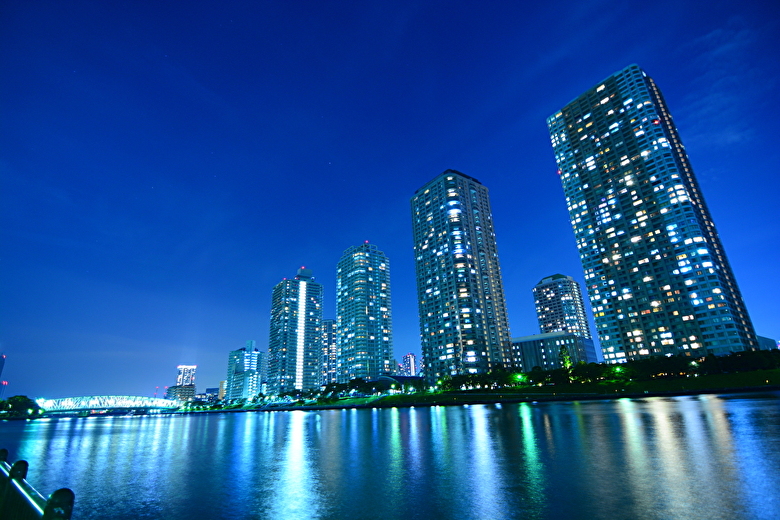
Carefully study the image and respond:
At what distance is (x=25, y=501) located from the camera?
20.9 feet

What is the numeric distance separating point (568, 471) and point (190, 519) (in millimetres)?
20395

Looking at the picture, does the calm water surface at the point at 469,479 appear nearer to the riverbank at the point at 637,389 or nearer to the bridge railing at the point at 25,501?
the bridge railing at the point at 25,501

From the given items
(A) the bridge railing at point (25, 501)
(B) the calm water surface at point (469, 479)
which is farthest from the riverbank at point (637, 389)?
(A) the bridge railing at point (25, 501)

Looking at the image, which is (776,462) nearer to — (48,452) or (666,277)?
(48,452)

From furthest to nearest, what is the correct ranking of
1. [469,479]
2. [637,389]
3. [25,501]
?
[637,389] → [469,479] → [25,501]

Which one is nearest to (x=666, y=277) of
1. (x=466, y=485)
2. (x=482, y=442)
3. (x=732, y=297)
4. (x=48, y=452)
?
(x=732, y=297)

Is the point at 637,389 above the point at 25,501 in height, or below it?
below

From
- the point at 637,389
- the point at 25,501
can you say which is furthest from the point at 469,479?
the point at 637,389

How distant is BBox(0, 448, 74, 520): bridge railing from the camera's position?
518 centimetres

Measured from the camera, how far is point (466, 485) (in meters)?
21.2

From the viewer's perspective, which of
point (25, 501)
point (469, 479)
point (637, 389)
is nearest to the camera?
point (25, 501)

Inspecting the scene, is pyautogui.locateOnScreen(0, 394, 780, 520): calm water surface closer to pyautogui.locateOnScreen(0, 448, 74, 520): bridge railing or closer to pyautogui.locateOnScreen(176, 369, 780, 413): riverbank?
pyautogui.locateOnScreen(0, 448, 74, 520): bridge railing

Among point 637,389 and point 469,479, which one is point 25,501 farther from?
point 637,389

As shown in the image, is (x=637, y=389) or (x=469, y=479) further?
(x=637, y=389)
